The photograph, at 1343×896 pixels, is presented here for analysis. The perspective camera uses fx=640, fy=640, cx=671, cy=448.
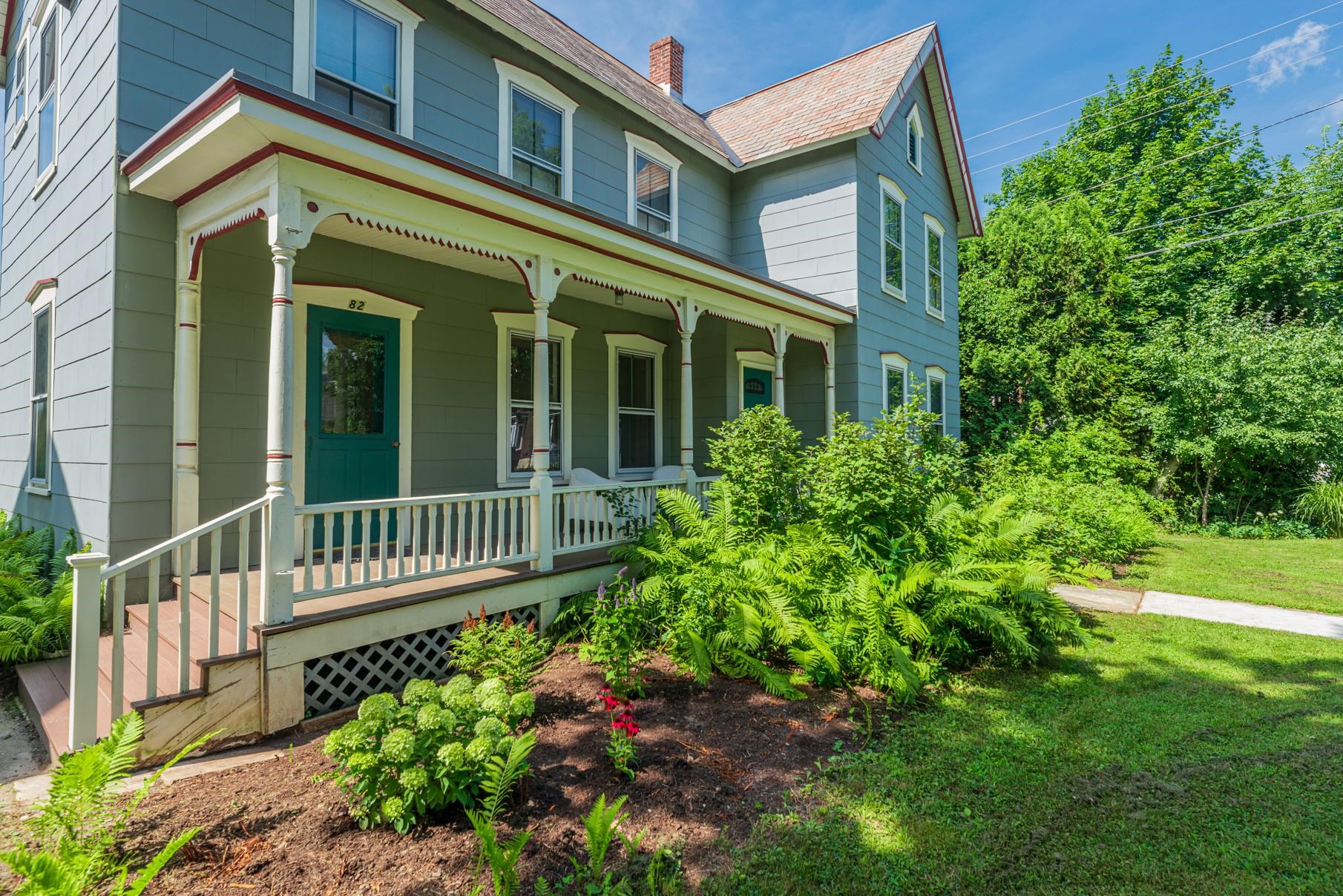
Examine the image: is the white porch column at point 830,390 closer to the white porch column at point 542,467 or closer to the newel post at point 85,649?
the white porch column at point 542,467

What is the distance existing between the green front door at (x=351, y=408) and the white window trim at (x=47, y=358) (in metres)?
2.55

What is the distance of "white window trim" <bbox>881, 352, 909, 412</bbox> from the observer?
36.7 ft

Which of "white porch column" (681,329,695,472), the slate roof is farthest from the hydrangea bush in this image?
the slate roof

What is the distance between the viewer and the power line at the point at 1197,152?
16.0 meters

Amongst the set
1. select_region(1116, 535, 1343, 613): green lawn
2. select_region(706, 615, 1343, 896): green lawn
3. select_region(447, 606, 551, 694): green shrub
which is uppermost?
select_region(447, 606, 551, 694): green shrub

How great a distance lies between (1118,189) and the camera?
20984 mm

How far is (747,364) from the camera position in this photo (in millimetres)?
10422

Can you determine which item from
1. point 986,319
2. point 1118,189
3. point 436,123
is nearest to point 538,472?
point 436,123

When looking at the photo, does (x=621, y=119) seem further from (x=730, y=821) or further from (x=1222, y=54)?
(x=1222, y=54)

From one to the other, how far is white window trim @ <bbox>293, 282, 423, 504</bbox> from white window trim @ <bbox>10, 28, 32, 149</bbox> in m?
5.07

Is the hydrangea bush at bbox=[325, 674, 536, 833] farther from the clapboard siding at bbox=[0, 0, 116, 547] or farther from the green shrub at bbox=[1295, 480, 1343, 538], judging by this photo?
the green shrub at bbox=[1295, 480, 1343, 538]

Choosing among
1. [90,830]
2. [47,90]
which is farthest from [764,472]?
[47,90]

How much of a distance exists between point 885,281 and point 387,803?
35.6 ft

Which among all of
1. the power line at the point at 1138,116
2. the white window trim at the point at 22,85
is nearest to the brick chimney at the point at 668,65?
the white window trim at the point at 22,85
